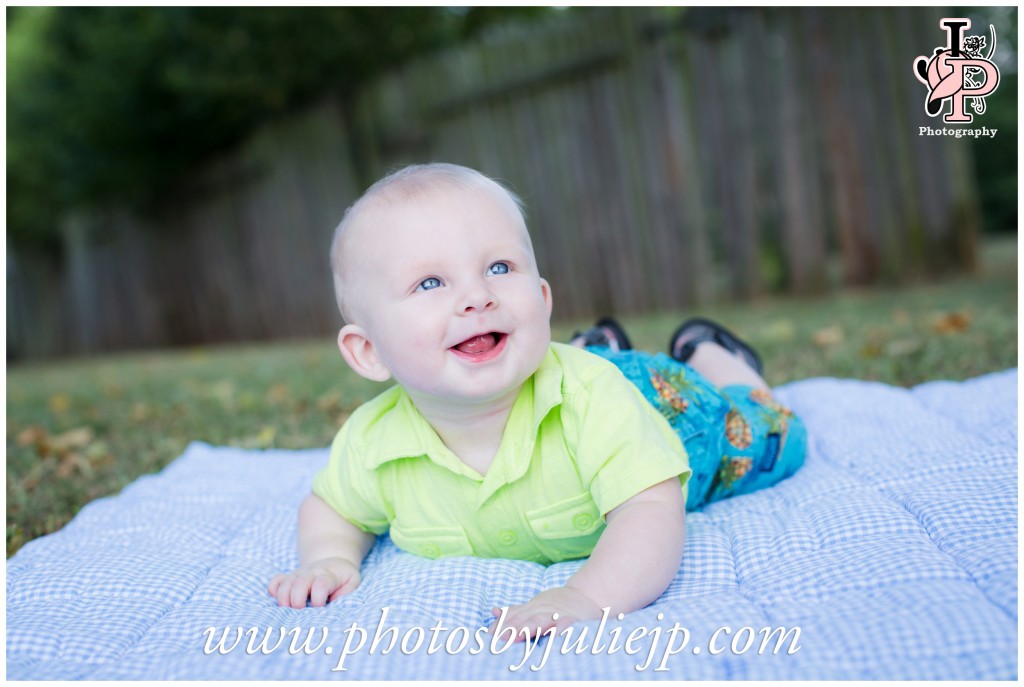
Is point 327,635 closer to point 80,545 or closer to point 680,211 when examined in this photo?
point 80,545

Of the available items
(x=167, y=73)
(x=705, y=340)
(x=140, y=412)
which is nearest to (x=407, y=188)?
(x=705, y=340)

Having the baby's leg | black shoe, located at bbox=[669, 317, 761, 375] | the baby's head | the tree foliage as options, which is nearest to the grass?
black shoe, located at bbox=[669, 317, 761, 375]

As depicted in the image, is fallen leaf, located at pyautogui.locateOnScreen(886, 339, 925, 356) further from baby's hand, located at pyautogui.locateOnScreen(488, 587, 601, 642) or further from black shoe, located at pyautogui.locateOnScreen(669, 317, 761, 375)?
baby's hand, located at pyautogui.locateOnScreen(488, 587, 601, 642)

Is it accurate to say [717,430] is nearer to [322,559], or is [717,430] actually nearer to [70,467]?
[322,559]

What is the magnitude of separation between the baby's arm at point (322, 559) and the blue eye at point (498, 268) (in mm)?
600

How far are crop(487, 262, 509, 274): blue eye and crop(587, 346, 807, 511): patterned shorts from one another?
0.48 metres

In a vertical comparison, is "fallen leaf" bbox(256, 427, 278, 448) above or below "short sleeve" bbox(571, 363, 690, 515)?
below

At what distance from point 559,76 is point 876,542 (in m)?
4.38

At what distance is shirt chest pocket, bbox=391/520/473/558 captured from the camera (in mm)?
1586

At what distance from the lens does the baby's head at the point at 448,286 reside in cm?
138

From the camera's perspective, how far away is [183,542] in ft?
5.87

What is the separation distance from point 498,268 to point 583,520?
46cm

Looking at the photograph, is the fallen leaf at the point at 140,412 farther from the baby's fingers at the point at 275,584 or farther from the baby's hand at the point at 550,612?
the baby's hand at the point at 550,612

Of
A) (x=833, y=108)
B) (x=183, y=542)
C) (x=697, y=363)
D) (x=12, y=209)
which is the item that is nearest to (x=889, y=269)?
(x=833, y=108)
